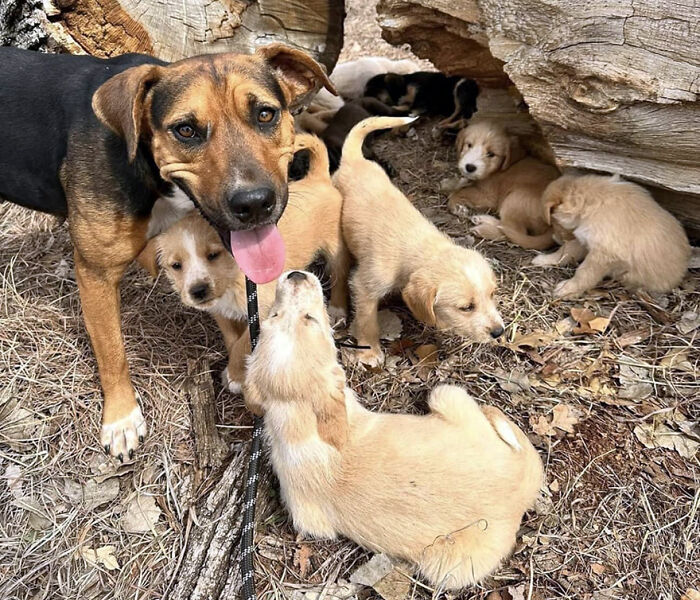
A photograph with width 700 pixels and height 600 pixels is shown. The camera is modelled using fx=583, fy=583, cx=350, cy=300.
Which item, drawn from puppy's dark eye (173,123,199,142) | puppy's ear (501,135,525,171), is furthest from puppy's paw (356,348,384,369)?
puppy's ear (501,135,525,171)

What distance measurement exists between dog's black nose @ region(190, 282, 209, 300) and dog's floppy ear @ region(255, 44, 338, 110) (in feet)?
4.25

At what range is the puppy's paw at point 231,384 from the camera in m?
3.95

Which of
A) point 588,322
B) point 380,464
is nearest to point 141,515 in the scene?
point 380,464

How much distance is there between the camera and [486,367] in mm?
4039

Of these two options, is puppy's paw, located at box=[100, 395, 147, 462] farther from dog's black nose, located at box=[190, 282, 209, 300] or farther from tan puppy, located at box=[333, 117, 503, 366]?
tan puppy, located at box=[333, 117, 503, 366]

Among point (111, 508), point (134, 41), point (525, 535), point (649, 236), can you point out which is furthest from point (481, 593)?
point (134, 41)

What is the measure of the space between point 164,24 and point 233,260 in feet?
7.30

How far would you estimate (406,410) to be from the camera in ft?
12.6

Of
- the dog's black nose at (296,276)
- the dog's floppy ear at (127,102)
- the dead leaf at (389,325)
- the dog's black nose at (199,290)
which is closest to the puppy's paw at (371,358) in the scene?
the dead leaf at (389,325)

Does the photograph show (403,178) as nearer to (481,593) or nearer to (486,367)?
(486,367)

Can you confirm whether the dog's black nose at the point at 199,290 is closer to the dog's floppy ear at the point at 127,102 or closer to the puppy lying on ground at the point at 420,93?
the dog's floppy ear at the point at 127,102

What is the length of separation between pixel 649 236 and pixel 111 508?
4.02 meters

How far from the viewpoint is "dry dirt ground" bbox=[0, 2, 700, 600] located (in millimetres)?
3148

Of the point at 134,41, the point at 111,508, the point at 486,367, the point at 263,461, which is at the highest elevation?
the point at 134,41
